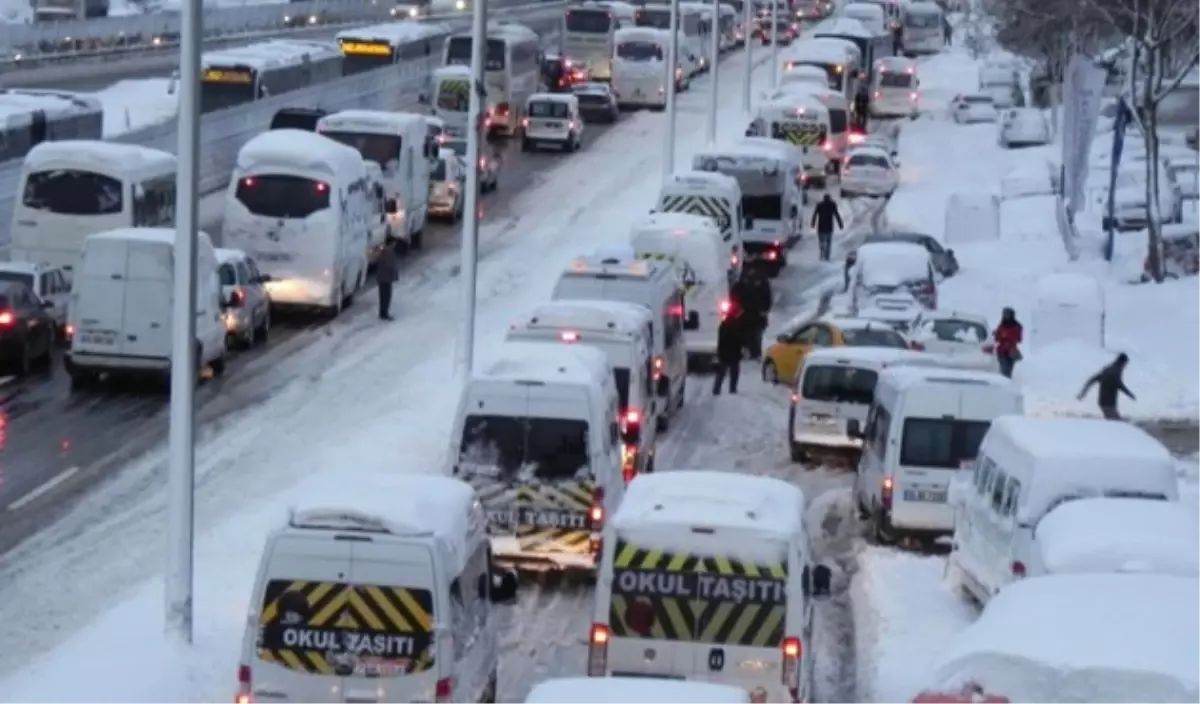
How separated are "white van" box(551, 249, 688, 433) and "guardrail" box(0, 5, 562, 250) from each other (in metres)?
11.1

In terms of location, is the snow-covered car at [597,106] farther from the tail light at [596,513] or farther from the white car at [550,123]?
the tail light at [596,513]

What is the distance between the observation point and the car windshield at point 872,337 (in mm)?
35906

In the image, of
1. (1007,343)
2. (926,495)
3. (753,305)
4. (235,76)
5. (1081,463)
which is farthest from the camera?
(235,76)

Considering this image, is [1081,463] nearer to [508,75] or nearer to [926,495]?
[926,495]

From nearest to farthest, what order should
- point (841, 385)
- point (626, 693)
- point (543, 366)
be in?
point (626, 693)
point (543, 366)
point (841, 385)

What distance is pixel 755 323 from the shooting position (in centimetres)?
3931

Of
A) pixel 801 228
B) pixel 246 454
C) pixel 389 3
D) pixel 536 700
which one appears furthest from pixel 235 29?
pixel 536 700

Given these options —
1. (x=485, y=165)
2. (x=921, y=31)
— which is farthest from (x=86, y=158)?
(x=921, y=31)

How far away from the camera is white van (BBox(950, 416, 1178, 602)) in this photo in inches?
849

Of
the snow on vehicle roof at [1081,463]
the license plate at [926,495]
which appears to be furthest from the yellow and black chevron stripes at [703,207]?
the snow on vehicle roof at [1081,463]

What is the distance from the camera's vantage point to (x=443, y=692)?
16594 mm

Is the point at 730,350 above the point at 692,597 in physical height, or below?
below

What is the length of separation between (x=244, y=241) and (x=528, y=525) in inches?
714

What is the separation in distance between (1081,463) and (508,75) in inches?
1909
